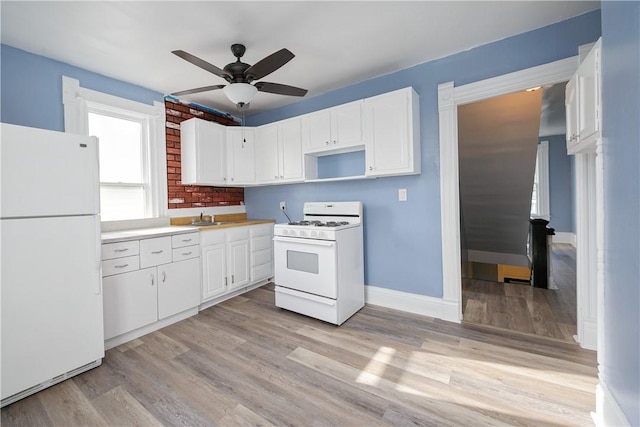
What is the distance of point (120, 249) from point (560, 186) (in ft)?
28.9

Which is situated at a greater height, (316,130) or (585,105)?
(316,130)

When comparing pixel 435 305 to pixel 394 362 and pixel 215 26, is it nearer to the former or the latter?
pixel 394 362

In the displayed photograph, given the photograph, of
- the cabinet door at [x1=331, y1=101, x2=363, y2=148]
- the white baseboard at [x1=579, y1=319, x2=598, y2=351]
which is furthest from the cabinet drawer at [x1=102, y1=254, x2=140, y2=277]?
the white baseboard at [x1=579, y1=319, x2=598, y2=351]

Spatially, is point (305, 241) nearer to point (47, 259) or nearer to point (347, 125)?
point (347, 125)

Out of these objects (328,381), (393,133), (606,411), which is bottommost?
(328,381)

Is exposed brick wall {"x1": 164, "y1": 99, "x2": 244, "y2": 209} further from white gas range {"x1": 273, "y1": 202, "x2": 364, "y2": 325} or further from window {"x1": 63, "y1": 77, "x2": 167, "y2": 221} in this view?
white gas range {"x1": 273, "y1": 202, "x2": 364, "y2": 325}

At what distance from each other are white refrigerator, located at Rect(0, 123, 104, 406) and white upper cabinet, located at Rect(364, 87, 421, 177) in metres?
2.35

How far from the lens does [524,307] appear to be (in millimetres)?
2965

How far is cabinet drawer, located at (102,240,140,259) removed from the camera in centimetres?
226

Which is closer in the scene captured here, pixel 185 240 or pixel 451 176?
pixel 451 176

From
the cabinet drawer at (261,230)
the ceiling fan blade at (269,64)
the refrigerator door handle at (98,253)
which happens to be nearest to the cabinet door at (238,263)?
the cabinet drawer at (261,230)

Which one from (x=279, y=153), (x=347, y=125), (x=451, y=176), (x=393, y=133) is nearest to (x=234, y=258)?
(x=279, y=153)

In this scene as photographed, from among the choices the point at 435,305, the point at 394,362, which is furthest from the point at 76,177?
the point at 435,305

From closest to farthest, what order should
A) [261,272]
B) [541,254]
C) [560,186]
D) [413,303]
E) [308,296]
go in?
1. [308,296]
2. [413,303]
3. [541,254]
4. [261,272]
5. [560,186]
